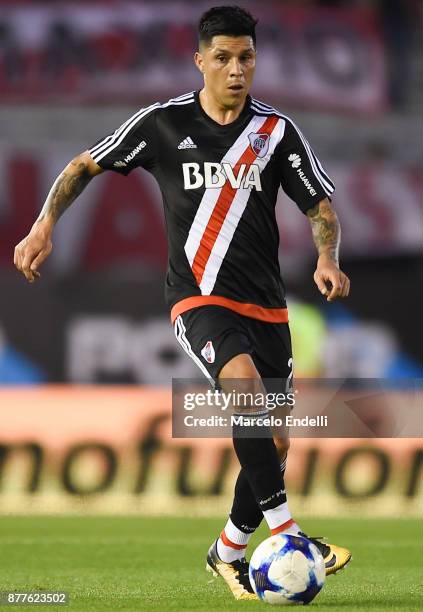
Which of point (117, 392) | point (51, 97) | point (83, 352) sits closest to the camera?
point (117, 392)

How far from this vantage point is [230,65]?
5.85m

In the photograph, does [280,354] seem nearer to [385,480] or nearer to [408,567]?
[408,567]

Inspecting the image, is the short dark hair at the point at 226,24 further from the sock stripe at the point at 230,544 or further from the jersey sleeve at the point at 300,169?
the sock stripe at the point at 230,544

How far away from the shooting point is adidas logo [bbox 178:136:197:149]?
19.6 ft

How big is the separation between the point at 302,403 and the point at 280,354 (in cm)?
398

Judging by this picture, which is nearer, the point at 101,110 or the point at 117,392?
the point at 117,392

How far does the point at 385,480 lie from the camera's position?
1078cm

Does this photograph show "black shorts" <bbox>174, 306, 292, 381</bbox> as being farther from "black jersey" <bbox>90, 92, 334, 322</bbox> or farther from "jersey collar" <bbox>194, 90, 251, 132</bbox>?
"jersey collar" <bbox>194, 90, 251, 132</bbox>

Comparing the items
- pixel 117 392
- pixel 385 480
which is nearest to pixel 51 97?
pixel 117 392

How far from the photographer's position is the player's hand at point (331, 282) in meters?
5.55

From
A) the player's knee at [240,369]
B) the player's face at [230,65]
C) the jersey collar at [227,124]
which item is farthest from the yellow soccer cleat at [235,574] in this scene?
the player's face at [230,65]

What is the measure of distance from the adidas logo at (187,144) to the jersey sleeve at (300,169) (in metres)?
Result: 0.37

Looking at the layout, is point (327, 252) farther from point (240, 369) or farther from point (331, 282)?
point (240, 369)

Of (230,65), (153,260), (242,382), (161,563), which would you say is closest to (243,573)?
(242,382)
